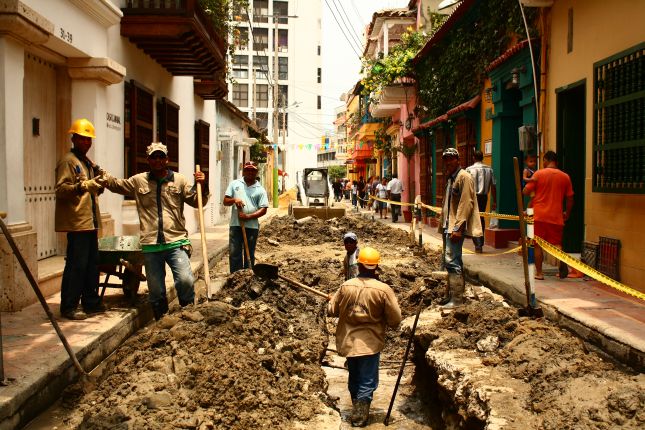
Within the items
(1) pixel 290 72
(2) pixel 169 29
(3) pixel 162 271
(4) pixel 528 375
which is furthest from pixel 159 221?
(1) pixel 290 72

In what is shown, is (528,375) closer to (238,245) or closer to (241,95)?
(238,245)

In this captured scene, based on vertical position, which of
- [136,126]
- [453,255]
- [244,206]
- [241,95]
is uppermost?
[241,95]

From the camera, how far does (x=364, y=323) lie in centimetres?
581

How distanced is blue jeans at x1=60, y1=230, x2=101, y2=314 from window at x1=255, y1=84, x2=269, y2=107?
68055 mm

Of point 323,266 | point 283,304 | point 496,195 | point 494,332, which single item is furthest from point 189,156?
point 494,332

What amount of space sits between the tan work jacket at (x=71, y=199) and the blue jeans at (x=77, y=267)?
10 cm

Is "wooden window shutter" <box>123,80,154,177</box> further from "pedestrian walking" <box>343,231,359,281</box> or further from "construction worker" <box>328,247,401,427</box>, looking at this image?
"construction worker" <box>328,247,401,427</box>

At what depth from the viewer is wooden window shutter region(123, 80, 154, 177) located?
38.7 ft

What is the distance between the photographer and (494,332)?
6.45 m

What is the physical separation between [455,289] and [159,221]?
3.53 metres

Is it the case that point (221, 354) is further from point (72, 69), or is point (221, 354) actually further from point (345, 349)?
point (72, 69)

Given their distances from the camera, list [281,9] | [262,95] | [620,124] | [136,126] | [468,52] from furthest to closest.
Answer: [281,9] < [262,95] < [468,52] < [136,126] < [620,124]

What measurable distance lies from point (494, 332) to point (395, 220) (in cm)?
1754

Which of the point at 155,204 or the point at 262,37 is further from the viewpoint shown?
the point at 262,37
